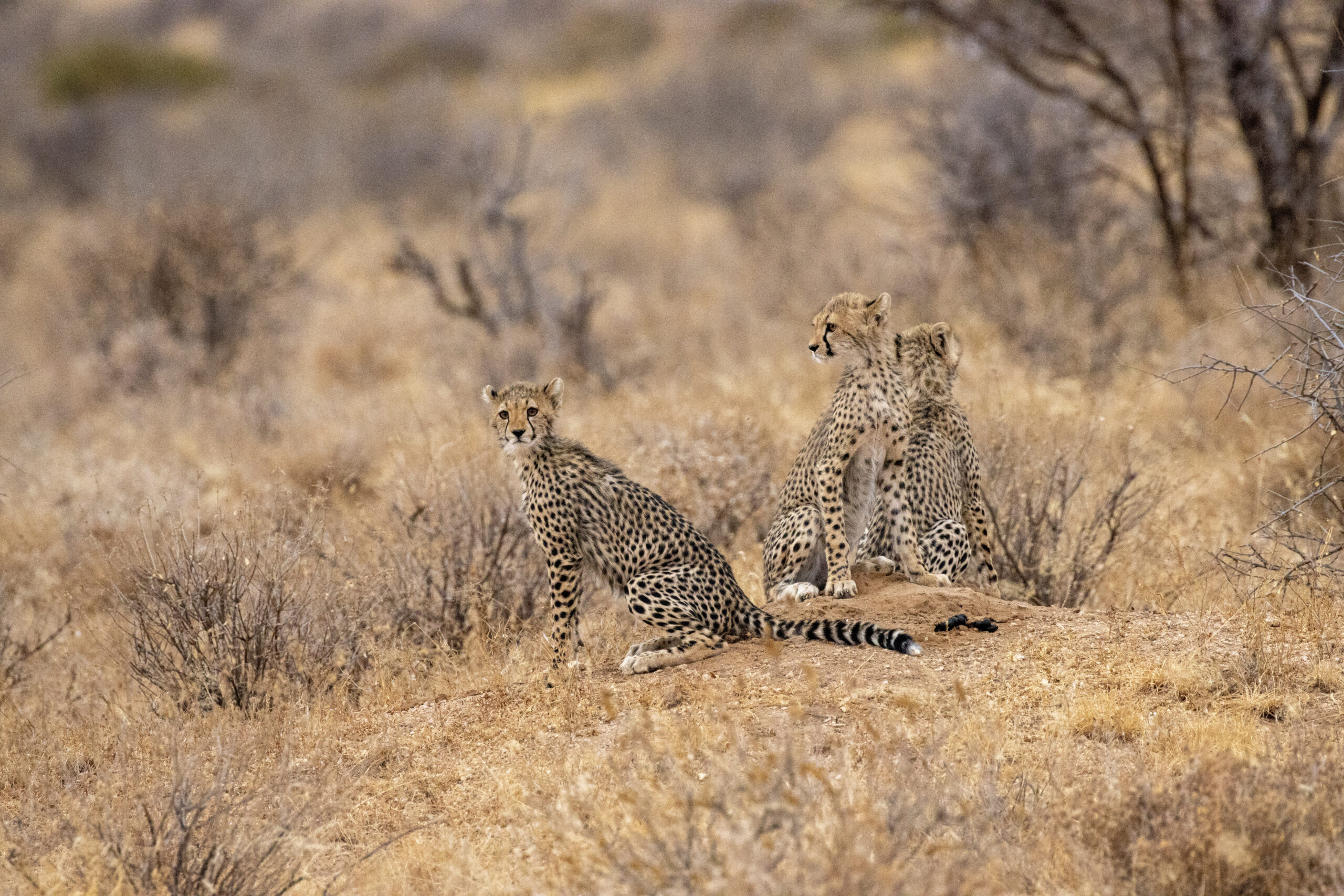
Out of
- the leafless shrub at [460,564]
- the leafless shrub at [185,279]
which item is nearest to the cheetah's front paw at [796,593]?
the leafless shrub at [460,564]

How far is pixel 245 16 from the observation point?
3938cm

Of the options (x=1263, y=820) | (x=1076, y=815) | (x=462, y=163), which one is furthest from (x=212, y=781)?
(x=462, y=163)

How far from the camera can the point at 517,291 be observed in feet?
42.0

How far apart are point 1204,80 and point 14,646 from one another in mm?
8828

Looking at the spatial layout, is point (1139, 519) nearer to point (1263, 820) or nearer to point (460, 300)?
point (1263, 820)

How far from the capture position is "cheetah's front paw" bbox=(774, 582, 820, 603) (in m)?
5.65

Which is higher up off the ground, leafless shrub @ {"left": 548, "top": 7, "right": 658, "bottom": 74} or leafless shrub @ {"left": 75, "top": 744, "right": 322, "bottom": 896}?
leafless shrub @ {"left": 548, "top": 7, "right": 658, "bottom": 74}

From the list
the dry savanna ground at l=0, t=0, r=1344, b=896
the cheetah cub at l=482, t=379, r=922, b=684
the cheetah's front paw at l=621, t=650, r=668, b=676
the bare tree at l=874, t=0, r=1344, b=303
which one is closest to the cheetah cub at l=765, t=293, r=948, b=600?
the dry savanna ground at l=0, t=0, r=1344, b=896

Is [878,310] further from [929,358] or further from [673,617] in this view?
[673,617]

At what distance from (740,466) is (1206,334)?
12.1ft

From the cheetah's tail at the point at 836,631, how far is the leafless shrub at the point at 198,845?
5.64 ft

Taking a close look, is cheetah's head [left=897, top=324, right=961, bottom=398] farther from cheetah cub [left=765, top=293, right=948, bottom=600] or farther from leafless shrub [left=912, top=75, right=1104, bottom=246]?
leafless shrub [left=912, top=75, right=1104, bottom=246]

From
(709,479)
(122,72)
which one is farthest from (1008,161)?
(122,72)

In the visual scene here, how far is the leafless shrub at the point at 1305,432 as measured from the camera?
190 inches
